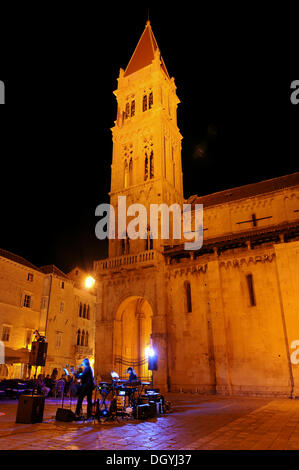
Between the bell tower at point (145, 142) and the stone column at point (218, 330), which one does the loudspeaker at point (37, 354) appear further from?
the bell tower at point (145, 142)

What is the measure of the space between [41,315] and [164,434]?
27265mm

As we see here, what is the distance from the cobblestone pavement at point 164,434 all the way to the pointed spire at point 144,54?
33257mm

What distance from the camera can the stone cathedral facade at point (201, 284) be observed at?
18.5 meters

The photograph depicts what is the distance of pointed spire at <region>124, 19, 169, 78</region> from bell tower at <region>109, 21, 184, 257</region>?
A: 5.5 inches

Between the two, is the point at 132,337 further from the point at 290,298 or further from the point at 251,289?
the point at 290,298

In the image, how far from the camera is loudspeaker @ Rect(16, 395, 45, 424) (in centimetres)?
898

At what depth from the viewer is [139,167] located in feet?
92.9

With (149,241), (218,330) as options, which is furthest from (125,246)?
(218,330)

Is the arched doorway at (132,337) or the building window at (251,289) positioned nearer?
the building window at (251,289)

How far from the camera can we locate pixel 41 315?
31.9 m

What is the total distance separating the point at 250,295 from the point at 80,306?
24.2 m

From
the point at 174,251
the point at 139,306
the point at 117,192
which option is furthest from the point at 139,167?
the point at 139,306

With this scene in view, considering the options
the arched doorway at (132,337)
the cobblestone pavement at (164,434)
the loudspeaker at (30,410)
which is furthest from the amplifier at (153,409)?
the arched doorway at (132,337)


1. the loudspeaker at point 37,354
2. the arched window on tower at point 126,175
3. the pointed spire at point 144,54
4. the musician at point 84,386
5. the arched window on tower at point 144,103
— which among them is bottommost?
the musician at point 84,386
